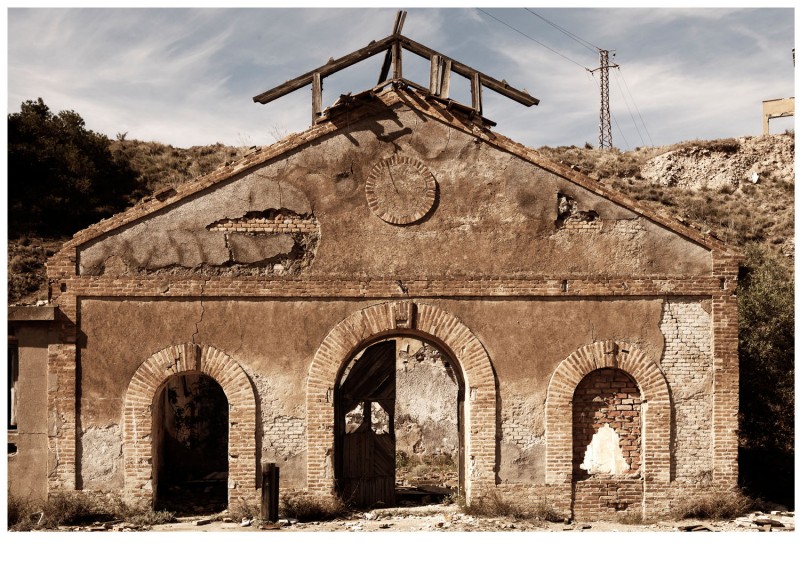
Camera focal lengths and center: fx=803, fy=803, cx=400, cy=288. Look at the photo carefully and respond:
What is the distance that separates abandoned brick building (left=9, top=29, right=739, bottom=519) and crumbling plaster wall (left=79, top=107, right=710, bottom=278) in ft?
0.10

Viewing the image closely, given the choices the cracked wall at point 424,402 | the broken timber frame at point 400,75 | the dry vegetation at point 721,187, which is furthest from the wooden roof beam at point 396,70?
the dry vegetation at point 721,187

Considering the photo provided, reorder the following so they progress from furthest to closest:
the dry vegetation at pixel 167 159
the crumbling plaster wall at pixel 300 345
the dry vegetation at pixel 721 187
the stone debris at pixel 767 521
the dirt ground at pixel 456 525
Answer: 1. the dry vegetation at pixel 167 159
2. the dry vegetation at pixel 721 187
3. the crumbling plaster wall at pixel 300 345
4. the stone debris at pixel 767 521
5. the dirt ground at pixel 456 525

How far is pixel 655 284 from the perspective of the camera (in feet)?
41.2

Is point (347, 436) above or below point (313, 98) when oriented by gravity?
below

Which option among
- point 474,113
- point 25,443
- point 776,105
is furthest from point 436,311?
point 776,105

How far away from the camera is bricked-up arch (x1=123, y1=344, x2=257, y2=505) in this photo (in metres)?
12.0

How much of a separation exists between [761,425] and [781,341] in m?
1.95

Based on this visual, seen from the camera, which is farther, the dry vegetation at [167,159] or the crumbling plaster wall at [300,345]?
the dry vegetation at [167,159]

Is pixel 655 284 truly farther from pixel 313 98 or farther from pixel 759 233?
pixel 759 233

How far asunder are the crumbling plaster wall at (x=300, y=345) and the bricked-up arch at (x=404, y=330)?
144 mm

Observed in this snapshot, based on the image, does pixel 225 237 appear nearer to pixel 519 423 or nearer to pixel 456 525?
pixel 519 423

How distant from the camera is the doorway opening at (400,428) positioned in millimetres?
13969

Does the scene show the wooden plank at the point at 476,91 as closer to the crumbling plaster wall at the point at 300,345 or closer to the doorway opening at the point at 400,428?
the crumbling plaster wall at the point at 300,345

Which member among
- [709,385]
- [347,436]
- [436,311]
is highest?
[436,311]
